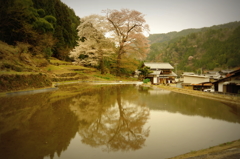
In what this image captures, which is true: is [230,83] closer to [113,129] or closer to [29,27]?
[113,129]

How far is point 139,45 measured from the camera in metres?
24.7

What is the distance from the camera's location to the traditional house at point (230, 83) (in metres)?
11.4

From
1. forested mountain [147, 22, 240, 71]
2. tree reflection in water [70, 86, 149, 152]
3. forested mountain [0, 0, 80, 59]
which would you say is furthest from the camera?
forested mountain [147, 22, 240, 71]

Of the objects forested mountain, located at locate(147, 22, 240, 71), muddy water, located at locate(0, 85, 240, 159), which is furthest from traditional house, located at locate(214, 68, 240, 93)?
forested mountain, located at locate(147, 22, 240, 71)

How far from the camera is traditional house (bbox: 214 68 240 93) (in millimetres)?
11395

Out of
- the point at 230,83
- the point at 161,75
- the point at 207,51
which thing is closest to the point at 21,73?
the point at 230,83

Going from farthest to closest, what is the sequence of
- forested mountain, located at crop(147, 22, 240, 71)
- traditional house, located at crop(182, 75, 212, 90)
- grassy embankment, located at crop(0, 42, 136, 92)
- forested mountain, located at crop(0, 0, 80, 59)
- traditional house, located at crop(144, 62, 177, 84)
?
forested mountain, located at crop(147, 22, 240, 71) < traditional house, located at crop(144, 62, 177, 84) < traditional house, located at crop(182, 75, 212, 90) < forested mountain, located at crop(0, 0, 80, 59) < grassy embankment, located at crop(0, 42, 136, 92)

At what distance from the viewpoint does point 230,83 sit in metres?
12.0

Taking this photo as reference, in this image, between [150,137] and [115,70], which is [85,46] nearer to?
[115,70]

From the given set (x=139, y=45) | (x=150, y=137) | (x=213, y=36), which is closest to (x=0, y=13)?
(x=139, y=45)

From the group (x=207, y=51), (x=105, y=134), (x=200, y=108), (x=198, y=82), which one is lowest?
(x=105, y=134)

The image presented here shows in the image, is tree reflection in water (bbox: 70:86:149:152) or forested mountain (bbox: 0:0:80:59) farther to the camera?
forested mountain (bbox: 0:0:80:59)

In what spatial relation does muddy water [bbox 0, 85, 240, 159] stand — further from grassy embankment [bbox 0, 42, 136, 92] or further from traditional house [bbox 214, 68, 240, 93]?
traditional house [bbox 214, 68, 240, 93]

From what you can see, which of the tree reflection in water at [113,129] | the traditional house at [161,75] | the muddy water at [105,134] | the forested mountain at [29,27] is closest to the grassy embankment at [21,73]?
the forested mountain at [29,27]
